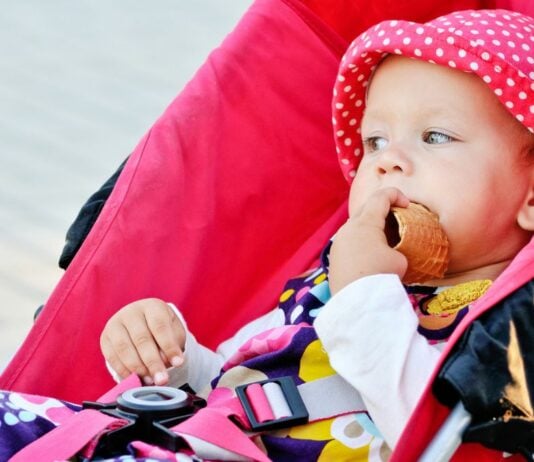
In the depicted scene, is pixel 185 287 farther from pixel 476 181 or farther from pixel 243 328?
pixel 476 181

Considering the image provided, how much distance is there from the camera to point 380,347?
0.89 metres

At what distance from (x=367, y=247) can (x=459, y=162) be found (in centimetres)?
16

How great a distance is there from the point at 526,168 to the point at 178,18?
1765 millimetres

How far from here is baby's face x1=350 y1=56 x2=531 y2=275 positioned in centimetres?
104

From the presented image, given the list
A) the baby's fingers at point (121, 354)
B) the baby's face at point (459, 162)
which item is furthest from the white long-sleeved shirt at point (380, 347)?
the baby's fingers at point (121, 354)

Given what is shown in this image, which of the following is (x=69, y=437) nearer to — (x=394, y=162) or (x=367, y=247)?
(x=367, y=247)

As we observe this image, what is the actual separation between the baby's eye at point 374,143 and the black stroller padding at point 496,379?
1.26ft

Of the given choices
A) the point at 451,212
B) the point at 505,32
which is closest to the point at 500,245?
the point at 451,212

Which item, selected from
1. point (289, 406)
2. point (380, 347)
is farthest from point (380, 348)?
point (289, 406)

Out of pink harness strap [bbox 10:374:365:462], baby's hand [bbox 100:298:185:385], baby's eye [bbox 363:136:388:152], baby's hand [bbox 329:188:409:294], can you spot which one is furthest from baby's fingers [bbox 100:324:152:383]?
baby's eye [bbox 363:136:388:152]

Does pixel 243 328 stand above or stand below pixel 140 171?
below

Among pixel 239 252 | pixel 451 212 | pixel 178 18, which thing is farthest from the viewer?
pixel 178 18

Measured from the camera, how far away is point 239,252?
133 cm

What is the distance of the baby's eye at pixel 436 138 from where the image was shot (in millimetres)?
1065
